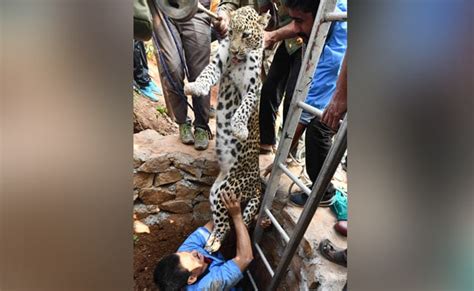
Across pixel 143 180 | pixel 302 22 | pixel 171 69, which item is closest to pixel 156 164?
pixel 143 180

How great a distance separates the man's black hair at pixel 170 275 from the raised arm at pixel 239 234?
0.16 metres

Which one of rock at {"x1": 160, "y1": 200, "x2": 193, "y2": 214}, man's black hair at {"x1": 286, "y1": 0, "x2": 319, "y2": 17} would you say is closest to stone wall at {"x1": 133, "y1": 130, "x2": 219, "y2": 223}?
rock at {"x1": 160, "y1": 200, "x2": 193, "y2": 214}

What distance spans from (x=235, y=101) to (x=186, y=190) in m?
0.30

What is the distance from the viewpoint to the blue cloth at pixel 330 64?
3.86ft

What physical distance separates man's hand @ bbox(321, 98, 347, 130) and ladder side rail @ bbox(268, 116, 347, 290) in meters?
0.07

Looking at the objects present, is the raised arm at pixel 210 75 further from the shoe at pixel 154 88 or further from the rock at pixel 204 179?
the rock at pixel 204 179

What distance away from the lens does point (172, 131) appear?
1219mm

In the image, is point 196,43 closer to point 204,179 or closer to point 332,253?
point 204,179

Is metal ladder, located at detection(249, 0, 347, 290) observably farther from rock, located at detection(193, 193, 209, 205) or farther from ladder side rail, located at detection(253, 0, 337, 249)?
rock, located at detection(193, 193, 209, 205)

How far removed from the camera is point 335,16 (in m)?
1.13

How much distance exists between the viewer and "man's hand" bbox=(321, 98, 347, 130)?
1109 mm
